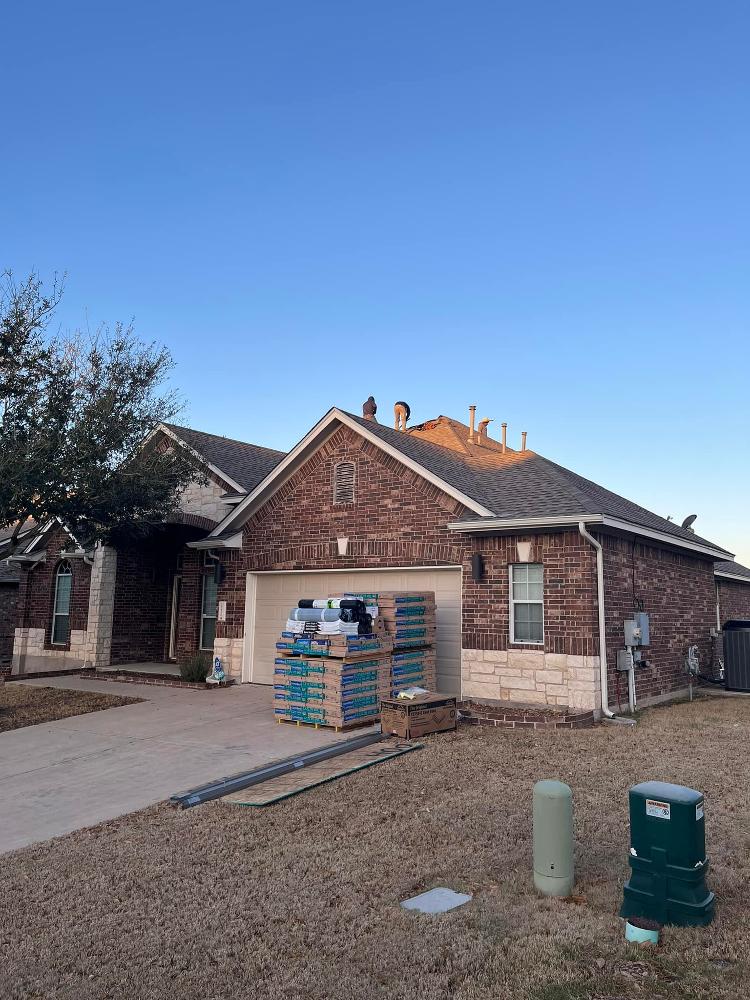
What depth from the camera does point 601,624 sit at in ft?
39.4

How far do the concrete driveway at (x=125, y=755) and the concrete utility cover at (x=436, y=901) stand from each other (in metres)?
3.69

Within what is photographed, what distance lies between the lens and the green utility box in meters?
4.51

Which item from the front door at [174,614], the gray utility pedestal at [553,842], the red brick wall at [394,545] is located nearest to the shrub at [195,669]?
the red brick wall at [394,545]

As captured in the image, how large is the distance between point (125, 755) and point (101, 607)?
10.3 meters

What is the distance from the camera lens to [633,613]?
43.9ft

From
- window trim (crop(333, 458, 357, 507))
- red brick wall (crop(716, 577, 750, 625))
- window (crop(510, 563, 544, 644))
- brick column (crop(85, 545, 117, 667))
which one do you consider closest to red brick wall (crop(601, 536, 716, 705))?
window (crop(510, 563, 544, 644))

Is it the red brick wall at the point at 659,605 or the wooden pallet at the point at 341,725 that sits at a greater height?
the red brick wall at the point at 659,605

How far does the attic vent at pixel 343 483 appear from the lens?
15281mm

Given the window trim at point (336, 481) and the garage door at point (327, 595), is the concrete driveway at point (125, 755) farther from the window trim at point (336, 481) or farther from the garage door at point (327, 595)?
the window trim at point (336, 481)

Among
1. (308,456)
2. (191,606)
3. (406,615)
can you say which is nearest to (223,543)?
(308,456)

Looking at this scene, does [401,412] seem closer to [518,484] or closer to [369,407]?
[369,407]

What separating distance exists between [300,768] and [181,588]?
12.4m

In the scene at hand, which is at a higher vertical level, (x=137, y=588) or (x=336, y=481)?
(x=336, y=481)

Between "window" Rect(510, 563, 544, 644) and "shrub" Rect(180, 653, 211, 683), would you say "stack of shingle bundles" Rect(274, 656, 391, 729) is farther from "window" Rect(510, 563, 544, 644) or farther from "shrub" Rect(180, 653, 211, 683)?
"shrub" Rect(180, 653, 211, 683)
